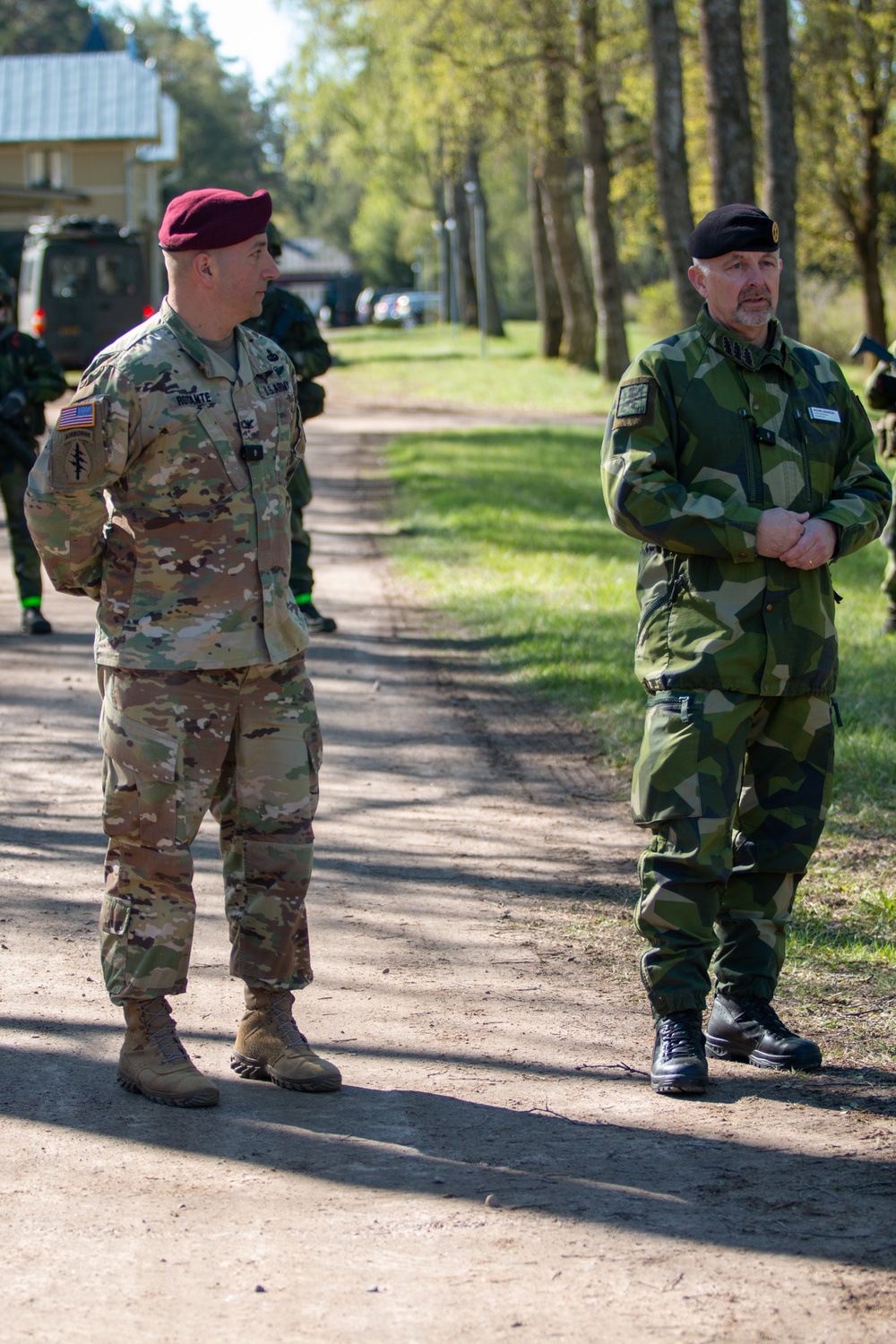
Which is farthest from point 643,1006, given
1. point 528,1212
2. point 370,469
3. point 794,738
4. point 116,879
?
point 370,469

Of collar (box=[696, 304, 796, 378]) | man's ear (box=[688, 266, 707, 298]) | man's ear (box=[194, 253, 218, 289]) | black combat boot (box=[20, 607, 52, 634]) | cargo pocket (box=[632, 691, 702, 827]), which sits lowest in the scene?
black combat boot (box=[20, 607, 52, 634])

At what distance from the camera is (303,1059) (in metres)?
3.89

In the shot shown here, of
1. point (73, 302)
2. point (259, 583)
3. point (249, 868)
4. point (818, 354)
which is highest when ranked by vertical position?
point (73, 302)

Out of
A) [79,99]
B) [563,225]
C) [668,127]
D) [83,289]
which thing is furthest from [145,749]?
[79,99]

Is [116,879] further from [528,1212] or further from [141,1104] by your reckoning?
[528,1212]

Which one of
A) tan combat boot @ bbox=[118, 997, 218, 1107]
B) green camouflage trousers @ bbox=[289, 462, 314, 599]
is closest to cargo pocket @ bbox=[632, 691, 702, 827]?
tan combat boot @ bbox=[118, 997, 218, 1107]

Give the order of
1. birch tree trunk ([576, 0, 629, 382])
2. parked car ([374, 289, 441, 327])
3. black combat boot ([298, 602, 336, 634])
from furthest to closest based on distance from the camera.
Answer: parked car ([374, 289, 441, 327]), birch tree trunk ([576, 0, 629, 382]), black combat boot ([298, 602, 336, 634])

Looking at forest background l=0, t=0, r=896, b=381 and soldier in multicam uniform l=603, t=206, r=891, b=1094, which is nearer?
soldier in multicam uniform l=603, t=206, r=891, b=1094

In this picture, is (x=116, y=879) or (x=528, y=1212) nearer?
(x=528, y=1212)

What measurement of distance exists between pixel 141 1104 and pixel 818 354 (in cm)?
255

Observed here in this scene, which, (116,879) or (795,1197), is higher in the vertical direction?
(116,879)

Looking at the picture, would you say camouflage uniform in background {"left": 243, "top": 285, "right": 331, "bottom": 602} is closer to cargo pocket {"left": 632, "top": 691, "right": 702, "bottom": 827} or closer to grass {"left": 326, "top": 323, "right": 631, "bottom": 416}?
cargo pocket {"left": 632, "top": 691, "right": 702, "bottom": 827}

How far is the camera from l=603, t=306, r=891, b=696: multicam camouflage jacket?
3850mm

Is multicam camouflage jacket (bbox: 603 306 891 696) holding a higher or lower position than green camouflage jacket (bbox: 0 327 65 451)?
lower
